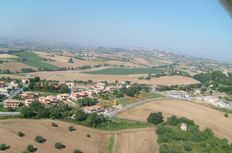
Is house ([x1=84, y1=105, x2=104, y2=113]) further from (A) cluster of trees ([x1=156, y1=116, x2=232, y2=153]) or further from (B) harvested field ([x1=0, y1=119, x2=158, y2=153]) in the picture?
(A) cluster of trees ([x1=156, y1=116, x2=232, y2=153])

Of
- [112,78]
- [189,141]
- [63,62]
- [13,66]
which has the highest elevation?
[189,141]

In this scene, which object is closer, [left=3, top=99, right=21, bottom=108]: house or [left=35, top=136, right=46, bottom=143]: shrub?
[left=35, top=136, right=46, bottom=143]: shrub

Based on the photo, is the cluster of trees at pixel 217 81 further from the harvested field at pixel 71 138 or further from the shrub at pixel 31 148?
the shrub at pixel 31 148

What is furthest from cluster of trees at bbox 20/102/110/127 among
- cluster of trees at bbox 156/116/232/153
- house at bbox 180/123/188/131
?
house at bbox 180/123/188/131

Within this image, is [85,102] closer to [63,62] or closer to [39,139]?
[39,139]

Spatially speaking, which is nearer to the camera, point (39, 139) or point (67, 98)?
point (39, 139)

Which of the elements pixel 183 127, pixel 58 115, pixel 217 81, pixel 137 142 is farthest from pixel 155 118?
pixel 217 81
